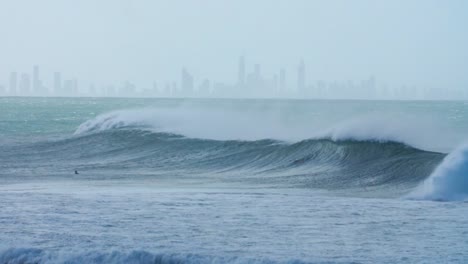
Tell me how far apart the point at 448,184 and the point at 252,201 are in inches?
133

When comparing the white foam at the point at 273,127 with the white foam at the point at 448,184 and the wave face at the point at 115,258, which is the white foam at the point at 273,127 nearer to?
the white foam at the point at 448,184

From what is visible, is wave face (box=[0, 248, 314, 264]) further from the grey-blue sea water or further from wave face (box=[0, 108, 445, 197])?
wave face (box=[0, 108, 445, 197])

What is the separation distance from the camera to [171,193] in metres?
13.3

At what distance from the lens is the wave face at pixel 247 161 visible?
17172 mm

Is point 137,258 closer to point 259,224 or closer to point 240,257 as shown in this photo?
point 240,257

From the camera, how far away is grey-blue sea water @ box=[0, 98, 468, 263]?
27.2 feet

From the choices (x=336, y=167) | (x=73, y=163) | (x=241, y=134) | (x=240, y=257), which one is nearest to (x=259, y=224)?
(x=240, y=257)

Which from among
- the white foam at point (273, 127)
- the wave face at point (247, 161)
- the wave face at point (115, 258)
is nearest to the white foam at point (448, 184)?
the wave face at point (247, 161)

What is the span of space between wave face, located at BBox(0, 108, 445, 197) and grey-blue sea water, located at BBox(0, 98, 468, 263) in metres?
0.05

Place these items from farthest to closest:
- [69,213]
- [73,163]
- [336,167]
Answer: [73,163]
[336,167]
[69,213]

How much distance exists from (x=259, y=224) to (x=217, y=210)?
124 centimetres

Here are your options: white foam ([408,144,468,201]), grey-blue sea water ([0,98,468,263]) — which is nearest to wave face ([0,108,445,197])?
grey-blue sea water ([0,98,468,263])

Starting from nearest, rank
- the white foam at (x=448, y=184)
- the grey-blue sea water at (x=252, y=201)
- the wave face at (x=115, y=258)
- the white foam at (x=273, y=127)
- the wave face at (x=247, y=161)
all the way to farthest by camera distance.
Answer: the wave face at (x=115, y=258) < the grey-blue sea water at (x=252, y=201) < the white foam at (x=448, y=184) < the wave face at (x=247, y=161) < the white foam at (x=273, y=127)

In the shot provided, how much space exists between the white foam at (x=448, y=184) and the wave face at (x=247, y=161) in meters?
0.83
